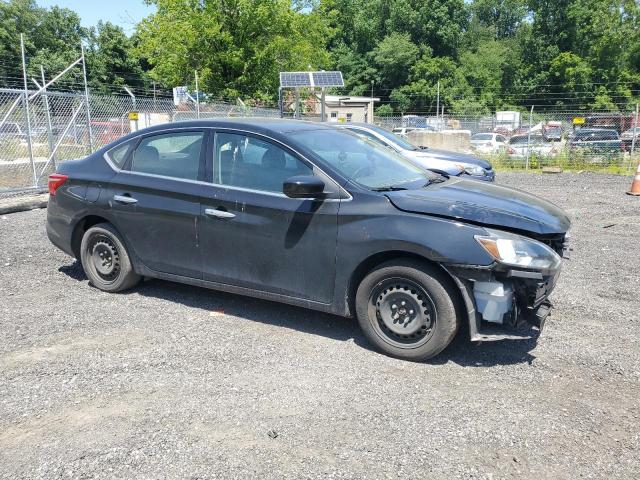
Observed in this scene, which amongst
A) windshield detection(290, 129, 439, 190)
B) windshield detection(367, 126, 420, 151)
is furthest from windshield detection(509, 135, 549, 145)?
windshield detection(290, 129, 439, 190)

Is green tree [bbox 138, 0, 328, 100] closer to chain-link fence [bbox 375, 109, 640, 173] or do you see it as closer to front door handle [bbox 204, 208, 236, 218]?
chain-link fence [bbox 375, 109, 640, 173]

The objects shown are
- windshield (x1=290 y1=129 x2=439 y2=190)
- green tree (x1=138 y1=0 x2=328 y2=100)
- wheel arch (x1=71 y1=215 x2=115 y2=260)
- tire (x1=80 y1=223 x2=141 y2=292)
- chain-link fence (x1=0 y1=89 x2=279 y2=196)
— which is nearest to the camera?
windshield (x1=290 y1=129 x2=439 y2=190)

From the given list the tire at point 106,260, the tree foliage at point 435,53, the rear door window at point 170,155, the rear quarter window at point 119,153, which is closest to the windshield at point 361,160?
the rear door window at point 170,155

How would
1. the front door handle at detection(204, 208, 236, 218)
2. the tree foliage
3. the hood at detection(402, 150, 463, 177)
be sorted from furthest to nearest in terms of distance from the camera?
1. the tree foliage
2. the hood at detection(402, 150, 463, 177)
3. the front door handle at detection(204, 208, 236, 218)

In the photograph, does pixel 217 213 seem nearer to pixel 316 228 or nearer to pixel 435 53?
pixel 316 228

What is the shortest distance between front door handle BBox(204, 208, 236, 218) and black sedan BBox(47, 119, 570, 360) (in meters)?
0.02

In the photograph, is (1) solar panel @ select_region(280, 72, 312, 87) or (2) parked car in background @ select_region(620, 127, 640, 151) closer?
(1) solar panel @ select_region(280, 72, 312, 87)

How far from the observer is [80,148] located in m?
14.3

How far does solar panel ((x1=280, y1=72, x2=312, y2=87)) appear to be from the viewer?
16.7 m

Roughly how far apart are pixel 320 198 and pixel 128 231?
2.02 metres

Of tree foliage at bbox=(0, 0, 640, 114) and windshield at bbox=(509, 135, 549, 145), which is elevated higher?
tree foliage at bbox=(0, 0, 640, 114)

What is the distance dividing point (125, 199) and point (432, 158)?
650cm

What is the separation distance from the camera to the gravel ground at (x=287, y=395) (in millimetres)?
2910

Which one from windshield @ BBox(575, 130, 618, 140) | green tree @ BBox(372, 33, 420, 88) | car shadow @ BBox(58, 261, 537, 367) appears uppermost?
green tree @ BBox(372, 33, 420, 88)
